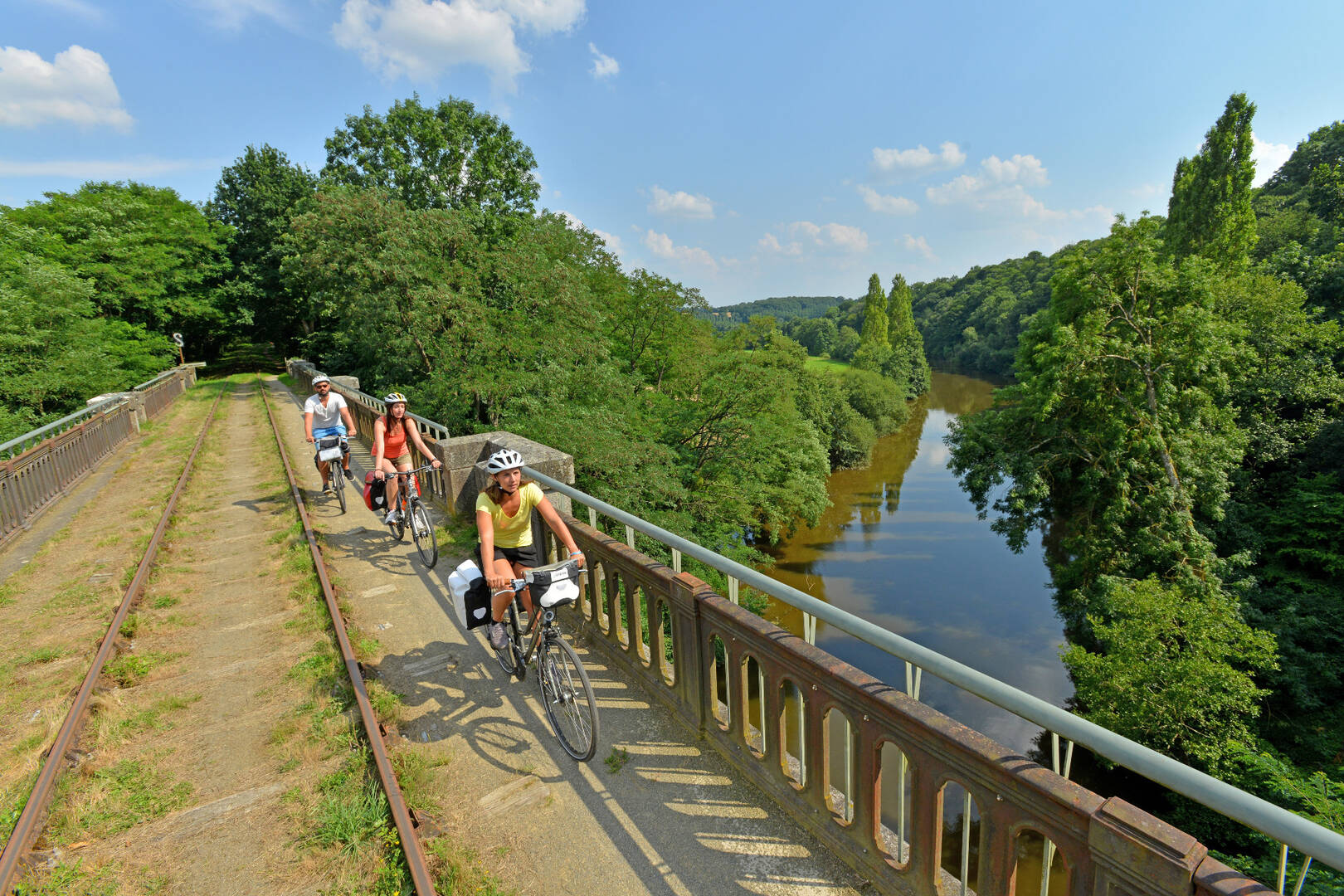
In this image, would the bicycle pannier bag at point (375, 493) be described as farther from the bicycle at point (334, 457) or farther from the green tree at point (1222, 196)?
the green tree at point (1222, 196)

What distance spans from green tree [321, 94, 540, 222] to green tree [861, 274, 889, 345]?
54.7 meters

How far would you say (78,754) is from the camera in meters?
4.30

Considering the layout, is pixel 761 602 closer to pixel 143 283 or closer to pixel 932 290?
pixel 143 283

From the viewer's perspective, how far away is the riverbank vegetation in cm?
1391

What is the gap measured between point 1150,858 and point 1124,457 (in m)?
20.7

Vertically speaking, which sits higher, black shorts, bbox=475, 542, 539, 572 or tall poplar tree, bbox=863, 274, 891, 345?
tall poplar tree, bbox=863, 274, 891, 345

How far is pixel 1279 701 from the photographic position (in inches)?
660

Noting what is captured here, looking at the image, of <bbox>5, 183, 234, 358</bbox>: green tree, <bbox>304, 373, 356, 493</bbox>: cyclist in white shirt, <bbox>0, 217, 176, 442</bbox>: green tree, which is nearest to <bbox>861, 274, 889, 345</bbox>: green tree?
<bbox>5, 183, 234, 358</bbox>: green tree

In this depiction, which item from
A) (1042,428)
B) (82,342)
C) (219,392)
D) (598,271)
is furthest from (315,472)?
(219,392)

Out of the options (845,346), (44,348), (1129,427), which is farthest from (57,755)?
(845,346)

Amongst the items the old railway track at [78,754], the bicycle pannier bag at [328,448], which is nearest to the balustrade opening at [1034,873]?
the old railway track at [78,754]

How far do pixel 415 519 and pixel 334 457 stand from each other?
9.42 feet

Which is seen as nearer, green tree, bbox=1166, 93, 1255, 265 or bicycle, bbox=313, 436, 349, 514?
bicycle, bbox=313, 436, 349, 514

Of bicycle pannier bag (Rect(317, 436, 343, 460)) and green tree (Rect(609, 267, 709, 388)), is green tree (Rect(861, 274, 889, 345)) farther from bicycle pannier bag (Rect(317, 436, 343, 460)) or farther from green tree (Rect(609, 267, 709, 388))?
bicycle pannier bag (Rect(317, 436, 343, 460))
